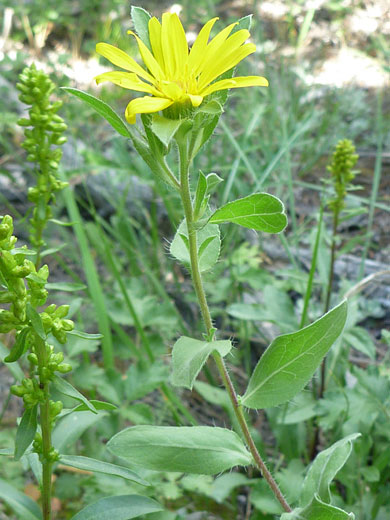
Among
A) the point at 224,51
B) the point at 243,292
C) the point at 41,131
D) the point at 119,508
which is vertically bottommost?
the point at 243,292

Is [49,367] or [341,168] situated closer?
[49,367]

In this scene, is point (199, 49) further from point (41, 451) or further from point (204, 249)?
point (41, 451)

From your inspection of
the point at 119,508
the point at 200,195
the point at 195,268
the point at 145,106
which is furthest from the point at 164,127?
the point at 119,508

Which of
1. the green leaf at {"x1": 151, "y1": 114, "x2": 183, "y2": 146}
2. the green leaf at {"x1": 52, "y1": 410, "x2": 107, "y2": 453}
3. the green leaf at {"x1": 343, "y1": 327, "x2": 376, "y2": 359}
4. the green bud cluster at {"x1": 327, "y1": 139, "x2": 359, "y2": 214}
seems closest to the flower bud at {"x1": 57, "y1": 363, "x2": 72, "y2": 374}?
the green leaf at {"x1": 52, "y1": 410, "x2": 107, "y2": 453}

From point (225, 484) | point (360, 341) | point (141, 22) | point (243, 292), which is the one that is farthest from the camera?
point (243, 292)

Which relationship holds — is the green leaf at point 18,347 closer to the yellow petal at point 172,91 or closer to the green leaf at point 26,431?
the green leaf at point 26,431

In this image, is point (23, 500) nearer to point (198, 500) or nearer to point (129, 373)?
point (129, 373)

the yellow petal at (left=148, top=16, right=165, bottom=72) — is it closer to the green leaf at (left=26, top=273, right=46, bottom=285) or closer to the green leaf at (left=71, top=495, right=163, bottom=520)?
the green leaf at (left=26, top=273, right=46, bottom=285)

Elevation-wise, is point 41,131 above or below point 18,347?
above

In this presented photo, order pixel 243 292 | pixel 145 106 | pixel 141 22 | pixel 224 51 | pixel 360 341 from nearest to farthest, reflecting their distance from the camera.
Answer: pixel 145 106 < pixel 224 51 < pixel 141 22 < pixel 360 341 < pixel 243 292
